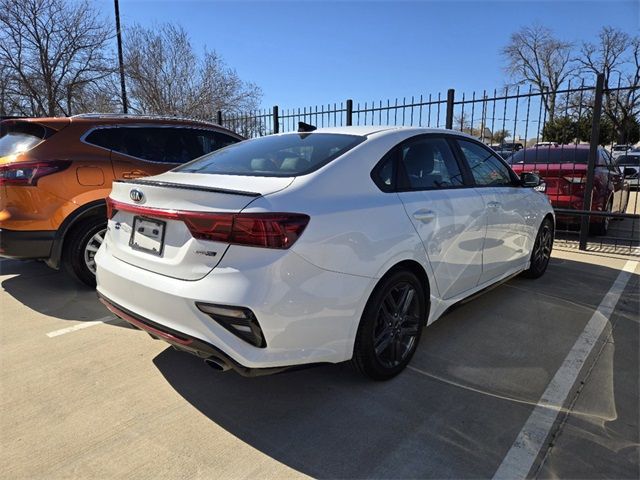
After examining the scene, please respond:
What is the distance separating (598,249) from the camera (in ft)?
23.4

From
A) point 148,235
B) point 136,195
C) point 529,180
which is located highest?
point 529,180

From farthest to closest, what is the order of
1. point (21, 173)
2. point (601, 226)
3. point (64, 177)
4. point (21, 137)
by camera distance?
point (601, 226), point (21, 137), point (64, 177), point (21, 173)

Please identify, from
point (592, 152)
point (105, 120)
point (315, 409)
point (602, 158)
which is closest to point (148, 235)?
point (315, 409)

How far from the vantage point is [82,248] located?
4500 mm

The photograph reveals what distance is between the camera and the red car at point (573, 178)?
728 centimetres

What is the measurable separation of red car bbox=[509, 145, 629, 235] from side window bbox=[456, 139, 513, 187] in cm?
298

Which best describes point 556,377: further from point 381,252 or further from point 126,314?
point 126,314

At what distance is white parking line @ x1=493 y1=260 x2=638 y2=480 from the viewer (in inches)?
87.4

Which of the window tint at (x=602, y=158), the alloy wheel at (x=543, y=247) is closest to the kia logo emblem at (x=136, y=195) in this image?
the alloy wheel at (x=543, y=247)

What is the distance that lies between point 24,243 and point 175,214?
8.35ft

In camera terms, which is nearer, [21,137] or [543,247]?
[21,137]

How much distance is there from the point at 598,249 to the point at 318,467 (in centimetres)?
660

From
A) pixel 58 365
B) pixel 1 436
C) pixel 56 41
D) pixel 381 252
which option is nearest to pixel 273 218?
pixel 381 252

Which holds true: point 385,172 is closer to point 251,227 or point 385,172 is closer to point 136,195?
point 251,227
